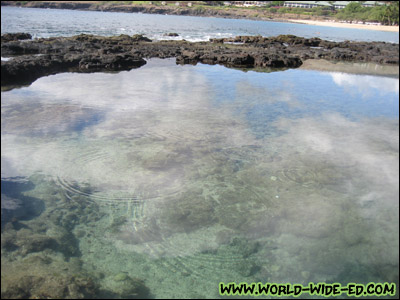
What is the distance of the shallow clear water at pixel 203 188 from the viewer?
16.1ft

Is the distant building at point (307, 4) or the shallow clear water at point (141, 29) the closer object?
the shallow clear water at point (141, 29)

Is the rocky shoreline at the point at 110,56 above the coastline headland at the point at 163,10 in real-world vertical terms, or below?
below

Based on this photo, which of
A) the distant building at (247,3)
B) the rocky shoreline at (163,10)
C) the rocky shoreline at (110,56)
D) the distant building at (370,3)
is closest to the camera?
the rocky shoreline at (110,56)

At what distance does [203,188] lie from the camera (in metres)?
6.81

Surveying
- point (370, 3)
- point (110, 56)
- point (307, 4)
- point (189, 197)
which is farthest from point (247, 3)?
point (189, 197)

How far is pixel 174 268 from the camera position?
480 cm

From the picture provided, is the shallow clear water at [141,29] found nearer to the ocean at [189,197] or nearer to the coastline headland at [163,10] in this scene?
the ocean at [189,197]

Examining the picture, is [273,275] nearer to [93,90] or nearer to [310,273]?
[310,273]

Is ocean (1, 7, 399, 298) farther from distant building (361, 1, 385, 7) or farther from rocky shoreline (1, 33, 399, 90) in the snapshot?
distant building (361, 1, 385, 7)

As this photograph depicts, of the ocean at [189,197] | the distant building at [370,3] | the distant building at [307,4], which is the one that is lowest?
the ocean at [189,197]

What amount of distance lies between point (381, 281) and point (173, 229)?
331 cm

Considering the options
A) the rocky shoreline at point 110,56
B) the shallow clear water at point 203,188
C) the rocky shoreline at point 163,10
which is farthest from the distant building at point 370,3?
the shallow clear water at point 203,188

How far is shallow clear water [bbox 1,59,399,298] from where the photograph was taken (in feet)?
16.1

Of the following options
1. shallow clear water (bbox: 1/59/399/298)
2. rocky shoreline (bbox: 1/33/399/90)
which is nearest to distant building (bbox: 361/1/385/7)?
rocky shoreline (bbox: 1/33/399/90)
